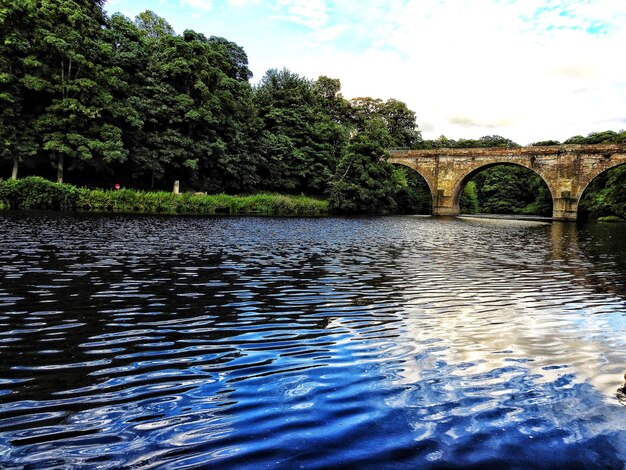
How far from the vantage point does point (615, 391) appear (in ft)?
11.3

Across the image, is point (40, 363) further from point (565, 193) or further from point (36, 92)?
point (565, 193)

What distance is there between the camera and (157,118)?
34.8m

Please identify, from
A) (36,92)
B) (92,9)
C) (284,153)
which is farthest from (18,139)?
(284,153)

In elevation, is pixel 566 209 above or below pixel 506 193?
below

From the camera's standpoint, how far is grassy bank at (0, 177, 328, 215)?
79.3 ft

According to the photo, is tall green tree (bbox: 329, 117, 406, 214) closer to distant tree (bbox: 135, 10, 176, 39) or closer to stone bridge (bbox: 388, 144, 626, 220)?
stone bridge (bbox: 388, 144, 626, 220)

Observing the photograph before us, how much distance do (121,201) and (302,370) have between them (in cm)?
2713

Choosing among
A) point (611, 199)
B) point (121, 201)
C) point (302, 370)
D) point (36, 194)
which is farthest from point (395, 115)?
point (302, 370)

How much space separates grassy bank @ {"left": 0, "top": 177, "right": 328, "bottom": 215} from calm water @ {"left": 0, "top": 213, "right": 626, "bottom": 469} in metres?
19.7

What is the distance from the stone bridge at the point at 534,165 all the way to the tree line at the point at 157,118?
543 centimetres

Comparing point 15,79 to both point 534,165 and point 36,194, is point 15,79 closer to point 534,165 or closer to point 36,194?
point 36,194

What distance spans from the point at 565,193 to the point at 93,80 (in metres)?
41.5

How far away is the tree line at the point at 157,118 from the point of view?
26.7 meters

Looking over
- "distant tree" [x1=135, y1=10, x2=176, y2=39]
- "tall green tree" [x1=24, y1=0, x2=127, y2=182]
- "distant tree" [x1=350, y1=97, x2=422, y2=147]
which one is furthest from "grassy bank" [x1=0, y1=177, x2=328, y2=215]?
"distant tree" [x1=350, y1=97, x2=422, y2=147]
